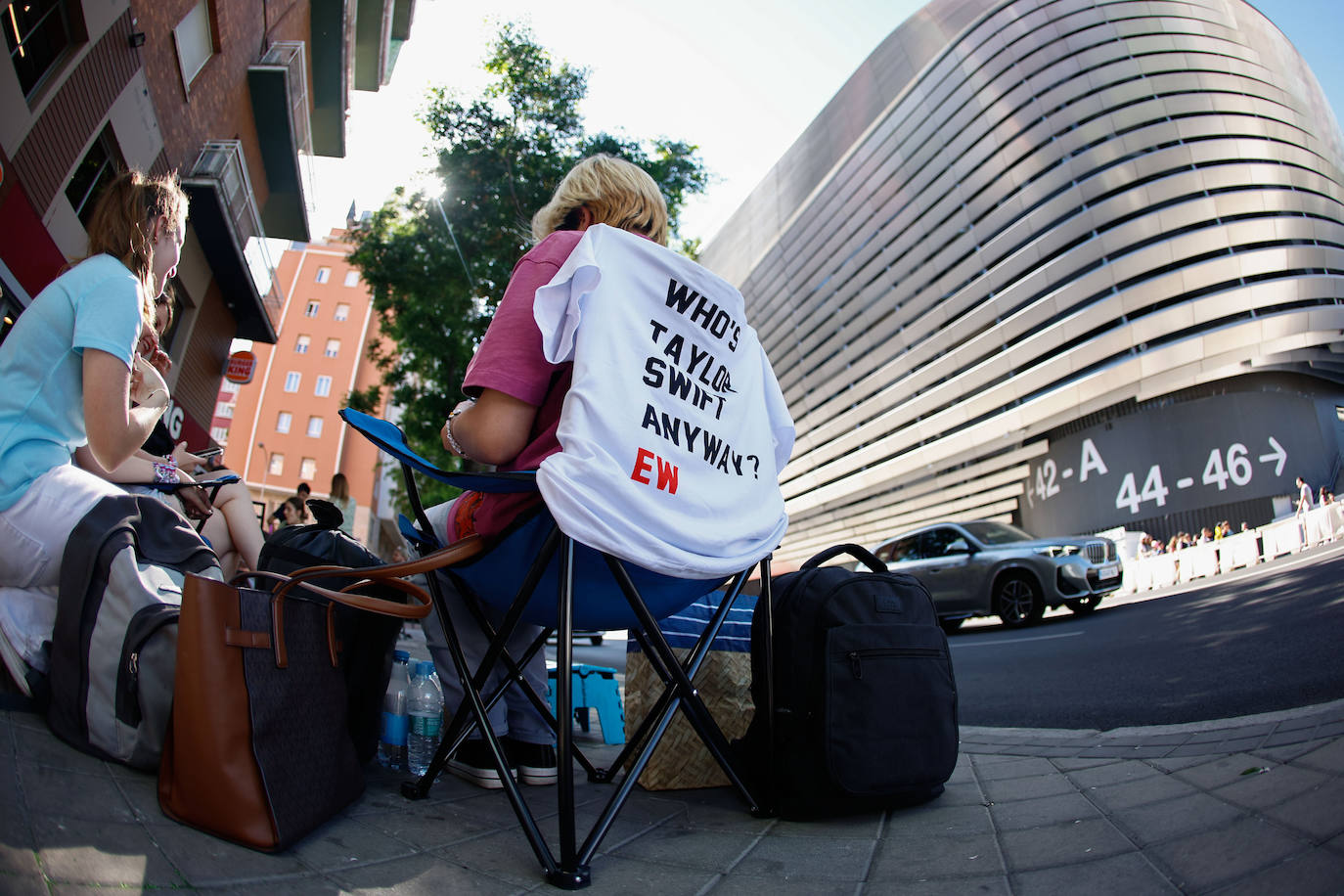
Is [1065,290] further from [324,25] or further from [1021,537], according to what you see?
[324,25]

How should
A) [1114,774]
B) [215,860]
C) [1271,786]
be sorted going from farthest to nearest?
[1114,774] → [1271,786] → [215,860]

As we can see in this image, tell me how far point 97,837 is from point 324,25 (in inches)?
574

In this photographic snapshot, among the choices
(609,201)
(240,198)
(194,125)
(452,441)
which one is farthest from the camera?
(240,198)

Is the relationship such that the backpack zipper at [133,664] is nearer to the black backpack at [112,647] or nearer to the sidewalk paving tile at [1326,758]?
the black backpack at [112,647]

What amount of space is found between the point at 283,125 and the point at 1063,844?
1355 centimetres

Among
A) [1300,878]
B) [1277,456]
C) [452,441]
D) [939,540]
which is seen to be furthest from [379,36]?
[1277,456]

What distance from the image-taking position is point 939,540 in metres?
10.6

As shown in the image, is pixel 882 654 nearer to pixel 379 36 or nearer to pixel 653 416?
pixel 653 416

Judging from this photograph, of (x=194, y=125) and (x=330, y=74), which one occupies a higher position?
(x=330, y=74)

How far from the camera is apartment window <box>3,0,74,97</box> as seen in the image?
5355 mm

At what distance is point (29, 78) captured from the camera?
5.79 metres

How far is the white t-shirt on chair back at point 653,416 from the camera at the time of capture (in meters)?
1.53

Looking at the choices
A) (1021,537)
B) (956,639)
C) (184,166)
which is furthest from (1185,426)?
(184,166)

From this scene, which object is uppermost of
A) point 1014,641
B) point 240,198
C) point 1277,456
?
point 240,198
